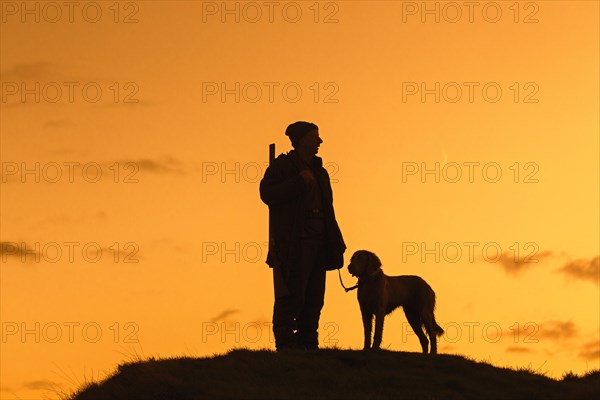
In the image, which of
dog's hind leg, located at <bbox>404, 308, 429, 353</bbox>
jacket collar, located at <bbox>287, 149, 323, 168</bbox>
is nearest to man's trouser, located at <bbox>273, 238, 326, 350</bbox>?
jacket collar, located at <bbox>287, 149, 323, 168</bbox>

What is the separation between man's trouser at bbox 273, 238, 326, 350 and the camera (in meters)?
16.8

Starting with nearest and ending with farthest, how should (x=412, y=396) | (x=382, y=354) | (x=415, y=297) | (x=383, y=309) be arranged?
(x=412, y=396) < (x=382, y=354) < (x=383, y=309) < (x=415, y=297)

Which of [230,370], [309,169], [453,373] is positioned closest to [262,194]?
[309,169]

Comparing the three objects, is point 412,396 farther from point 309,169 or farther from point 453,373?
point 309,169

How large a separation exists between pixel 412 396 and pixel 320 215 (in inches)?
143

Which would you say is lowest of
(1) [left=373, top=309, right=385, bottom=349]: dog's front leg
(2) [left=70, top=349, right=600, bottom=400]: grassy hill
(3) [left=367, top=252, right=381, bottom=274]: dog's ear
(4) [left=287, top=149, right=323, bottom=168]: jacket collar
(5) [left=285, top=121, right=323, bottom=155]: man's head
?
(2) [left=70, top=349, right=600, bottom=400]: grassy hill

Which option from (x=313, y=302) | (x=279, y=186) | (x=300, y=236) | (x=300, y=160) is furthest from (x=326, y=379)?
(x=300, y=160)

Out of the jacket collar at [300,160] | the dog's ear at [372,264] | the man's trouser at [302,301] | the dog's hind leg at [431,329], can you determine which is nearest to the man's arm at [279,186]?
the jacket collar at [300,160]

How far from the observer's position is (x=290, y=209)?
17.0 metres

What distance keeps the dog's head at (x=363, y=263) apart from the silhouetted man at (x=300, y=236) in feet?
5.26

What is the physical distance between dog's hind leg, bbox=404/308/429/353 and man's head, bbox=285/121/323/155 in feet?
15.9

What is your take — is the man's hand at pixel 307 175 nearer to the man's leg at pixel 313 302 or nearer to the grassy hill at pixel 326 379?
the man's leg at pixel 313 302

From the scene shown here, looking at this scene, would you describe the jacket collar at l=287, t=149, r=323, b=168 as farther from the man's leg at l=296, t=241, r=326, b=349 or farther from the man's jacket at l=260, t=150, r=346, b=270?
the man's leg at l=296, t=241, r=326, b=349

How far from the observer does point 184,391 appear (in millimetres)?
14961
